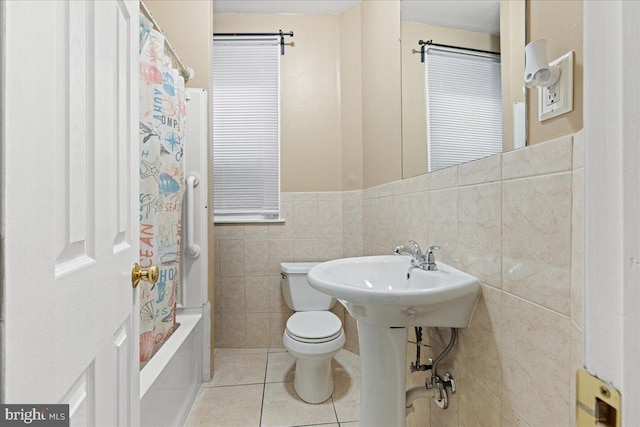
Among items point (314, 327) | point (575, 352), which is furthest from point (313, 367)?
point (575, 352)

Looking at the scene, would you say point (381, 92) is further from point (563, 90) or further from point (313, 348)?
point (313, 348)

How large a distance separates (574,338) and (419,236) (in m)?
0.74

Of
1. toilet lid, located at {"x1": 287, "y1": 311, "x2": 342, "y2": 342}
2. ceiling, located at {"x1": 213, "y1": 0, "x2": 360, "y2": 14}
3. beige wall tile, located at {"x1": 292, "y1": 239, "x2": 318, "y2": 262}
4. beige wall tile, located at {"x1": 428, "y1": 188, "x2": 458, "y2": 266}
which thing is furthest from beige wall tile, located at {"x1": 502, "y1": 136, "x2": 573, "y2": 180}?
ceiling, located at {"x1": 213, "y1": 0, "x2": 360, "y2": 14}

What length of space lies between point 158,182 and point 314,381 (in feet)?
4.30

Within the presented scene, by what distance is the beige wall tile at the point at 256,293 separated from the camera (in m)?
2.37

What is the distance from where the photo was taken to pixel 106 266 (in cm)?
69

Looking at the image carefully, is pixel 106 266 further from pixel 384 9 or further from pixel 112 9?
pixel 384 9

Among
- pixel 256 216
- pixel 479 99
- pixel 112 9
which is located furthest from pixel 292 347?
pixel 112 9

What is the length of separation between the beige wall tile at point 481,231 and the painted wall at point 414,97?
0.37 meters

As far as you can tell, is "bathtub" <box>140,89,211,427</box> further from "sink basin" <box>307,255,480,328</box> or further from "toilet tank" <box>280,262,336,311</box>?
"sink basin" <box>307,255,480,328</box>

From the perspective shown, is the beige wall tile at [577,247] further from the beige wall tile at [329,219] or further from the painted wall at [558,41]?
the beige wall tile at [329,219]

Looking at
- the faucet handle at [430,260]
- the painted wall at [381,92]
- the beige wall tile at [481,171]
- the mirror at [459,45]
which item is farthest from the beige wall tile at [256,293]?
the beige wall tile at [481,171]

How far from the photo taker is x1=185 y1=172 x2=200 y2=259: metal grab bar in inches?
71.7

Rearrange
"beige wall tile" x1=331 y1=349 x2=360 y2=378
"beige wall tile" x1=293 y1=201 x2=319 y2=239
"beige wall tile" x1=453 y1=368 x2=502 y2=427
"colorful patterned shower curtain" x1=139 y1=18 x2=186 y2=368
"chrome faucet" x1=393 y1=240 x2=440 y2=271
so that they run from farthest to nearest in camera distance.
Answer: "beige wall tile" x1=293 y1=201 x2=319 y2=239
"beige wall tile" x1=331 y1=349 x2=360 y2=378
"colorful patterned shower curtain" x1=139 y1=18 x2=186 y2=368
"chrome faucet" x1=393 y1=240 x2=440 y2=271
"beige wall tile" x1=453 y1=368 x2=502 y2=427
